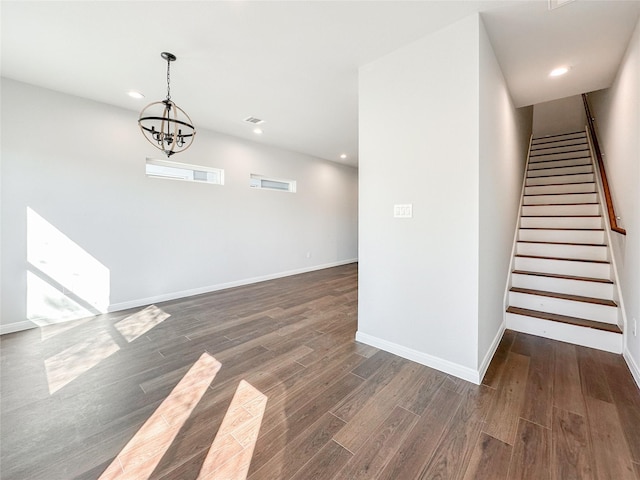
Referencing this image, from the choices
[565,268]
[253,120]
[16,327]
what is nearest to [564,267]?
[565,268]

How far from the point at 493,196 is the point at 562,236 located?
195cm

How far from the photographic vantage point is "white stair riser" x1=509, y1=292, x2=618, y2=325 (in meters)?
2.56

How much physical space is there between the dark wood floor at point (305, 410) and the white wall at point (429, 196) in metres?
0.33

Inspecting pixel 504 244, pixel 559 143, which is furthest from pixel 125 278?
pixel 559 143

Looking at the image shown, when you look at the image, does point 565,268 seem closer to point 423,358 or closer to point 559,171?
point 423,358

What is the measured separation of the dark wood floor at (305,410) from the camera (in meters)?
1.33

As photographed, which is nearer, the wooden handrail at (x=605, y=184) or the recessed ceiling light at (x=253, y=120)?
the wooden handrail at (x=605, y=184)

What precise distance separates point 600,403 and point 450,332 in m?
0.97

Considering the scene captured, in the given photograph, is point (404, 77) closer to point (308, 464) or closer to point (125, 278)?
point (308, 464)

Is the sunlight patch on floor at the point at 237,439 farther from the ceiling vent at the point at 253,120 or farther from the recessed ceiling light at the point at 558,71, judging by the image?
the recessed ceiling light at the point at 558,71

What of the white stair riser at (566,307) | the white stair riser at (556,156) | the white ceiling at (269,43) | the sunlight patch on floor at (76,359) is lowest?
the sunlight patch on floor at (76,359)

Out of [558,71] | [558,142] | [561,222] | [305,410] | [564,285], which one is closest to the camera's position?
[305,410]

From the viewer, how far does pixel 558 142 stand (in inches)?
217

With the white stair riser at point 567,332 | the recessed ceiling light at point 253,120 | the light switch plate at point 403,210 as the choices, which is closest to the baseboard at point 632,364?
the white stair riser at point 567,332
